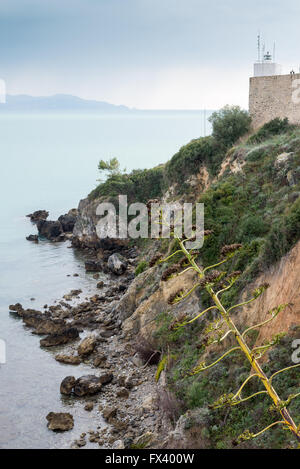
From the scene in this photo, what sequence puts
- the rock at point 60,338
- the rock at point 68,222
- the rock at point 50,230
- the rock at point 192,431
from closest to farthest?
the rock at point 192,431 < the rock at point 60,338 < the rock at point 50,230 < the rock at point 68,222

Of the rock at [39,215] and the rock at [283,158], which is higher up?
the rock at [283,158]

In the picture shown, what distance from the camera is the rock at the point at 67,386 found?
86.4 feet

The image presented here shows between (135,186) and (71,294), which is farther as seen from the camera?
(135,186)

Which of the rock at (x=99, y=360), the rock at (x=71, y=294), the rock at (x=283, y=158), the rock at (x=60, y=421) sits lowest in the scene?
the rock at (x=71, y=294)

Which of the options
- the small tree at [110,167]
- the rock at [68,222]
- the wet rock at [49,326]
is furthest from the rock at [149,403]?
the rock at [68,222]

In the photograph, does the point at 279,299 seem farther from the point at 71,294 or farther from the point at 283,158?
the point at 71,294

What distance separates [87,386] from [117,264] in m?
21.3

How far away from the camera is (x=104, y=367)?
28.3 meters

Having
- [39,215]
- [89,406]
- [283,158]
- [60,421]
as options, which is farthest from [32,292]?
[39,215]

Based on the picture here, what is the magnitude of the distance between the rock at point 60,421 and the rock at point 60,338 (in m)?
8.73

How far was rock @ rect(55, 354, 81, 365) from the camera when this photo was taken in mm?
29719

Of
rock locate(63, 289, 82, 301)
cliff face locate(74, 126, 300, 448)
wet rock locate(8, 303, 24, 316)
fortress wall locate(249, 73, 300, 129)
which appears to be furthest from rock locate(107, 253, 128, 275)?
fortress wall locate(249, 73, 300, 129)

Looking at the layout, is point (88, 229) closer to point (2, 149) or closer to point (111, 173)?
point (111, 173)

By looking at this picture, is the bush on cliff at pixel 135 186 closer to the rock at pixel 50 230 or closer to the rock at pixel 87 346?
the rock at pixel 50 230
